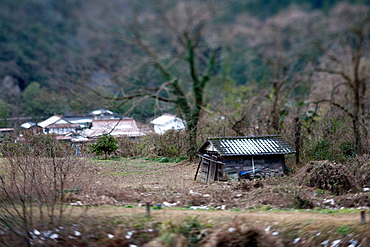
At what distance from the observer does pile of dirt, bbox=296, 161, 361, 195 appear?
35.1 ft

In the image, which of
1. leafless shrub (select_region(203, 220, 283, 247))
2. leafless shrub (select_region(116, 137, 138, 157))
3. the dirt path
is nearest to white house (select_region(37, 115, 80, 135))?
leafless shrub (select_region(116, 137, 138, 157))

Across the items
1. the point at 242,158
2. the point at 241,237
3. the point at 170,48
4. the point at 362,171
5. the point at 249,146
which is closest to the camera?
the point at 241,237

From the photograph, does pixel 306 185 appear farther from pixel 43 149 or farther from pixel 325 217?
pixel 43 149

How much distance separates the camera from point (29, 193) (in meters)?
7.86

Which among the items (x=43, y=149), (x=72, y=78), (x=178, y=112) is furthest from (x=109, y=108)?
(x=43, y=149)

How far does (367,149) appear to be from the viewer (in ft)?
49.3

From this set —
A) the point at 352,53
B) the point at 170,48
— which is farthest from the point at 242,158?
the point at 170,48

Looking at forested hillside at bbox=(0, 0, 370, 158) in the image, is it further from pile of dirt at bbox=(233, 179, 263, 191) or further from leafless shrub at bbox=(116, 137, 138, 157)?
pile of dirt at bbox=(233, 179, 263, 191)

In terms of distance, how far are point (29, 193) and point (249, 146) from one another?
803cm

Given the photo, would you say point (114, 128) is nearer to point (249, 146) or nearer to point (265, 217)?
point (249, 146)

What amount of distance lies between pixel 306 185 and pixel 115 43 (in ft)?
47.0

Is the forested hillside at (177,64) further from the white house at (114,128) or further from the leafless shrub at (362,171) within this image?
the leafless shrub at (362,171)

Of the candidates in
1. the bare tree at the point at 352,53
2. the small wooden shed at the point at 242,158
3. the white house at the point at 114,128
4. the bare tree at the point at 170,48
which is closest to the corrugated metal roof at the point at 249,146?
the small wooden shed at the point at 242,158

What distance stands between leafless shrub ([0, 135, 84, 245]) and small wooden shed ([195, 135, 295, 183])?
536cm
